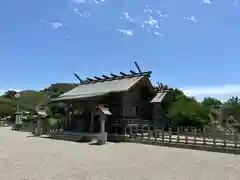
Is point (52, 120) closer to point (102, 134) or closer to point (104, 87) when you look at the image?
point (104, 87)

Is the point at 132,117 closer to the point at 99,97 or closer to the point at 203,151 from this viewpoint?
the point at 99,97

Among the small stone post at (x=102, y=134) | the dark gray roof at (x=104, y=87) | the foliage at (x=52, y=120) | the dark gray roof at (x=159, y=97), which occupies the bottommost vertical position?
the small stone post at (x=102, y=134)

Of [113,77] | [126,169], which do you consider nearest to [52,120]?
[113,77]

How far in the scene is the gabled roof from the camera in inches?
1074

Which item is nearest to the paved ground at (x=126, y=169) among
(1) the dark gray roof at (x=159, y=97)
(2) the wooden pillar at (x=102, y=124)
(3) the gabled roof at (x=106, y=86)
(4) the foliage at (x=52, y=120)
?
(2) the wooden pillar at (x=102, y=124)

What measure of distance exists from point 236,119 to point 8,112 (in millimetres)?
54206

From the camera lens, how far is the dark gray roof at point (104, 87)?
27.3 metres

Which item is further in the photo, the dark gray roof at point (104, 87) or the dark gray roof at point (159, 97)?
the dark gray roof at point (159, 97)

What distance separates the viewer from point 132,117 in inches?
1122

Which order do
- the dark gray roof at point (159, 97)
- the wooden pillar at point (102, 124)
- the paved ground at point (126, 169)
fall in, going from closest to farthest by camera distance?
the paved ground at point (126, 169)
the wooden pillar at point (102, 124)
the dark gray roof at point (159, 97)

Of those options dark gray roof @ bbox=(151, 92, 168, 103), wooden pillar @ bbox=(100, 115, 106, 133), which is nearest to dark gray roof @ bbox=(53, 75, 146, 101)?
dark gray roof @ bbox=(151, 92, 168, 103)

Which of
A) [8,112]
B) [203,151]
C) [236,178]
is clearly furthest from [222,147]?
[8,112]

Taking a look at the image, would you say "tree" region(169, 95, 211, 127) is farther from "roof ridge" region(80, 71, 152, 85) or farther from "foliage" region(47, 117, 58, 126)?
"foliage" region(47, 117, 58, 126)

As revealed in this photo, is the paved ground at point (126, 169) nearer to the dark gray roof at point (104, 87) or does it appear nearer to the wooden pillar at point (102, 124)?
the wooden pillar at point (102, 124)
